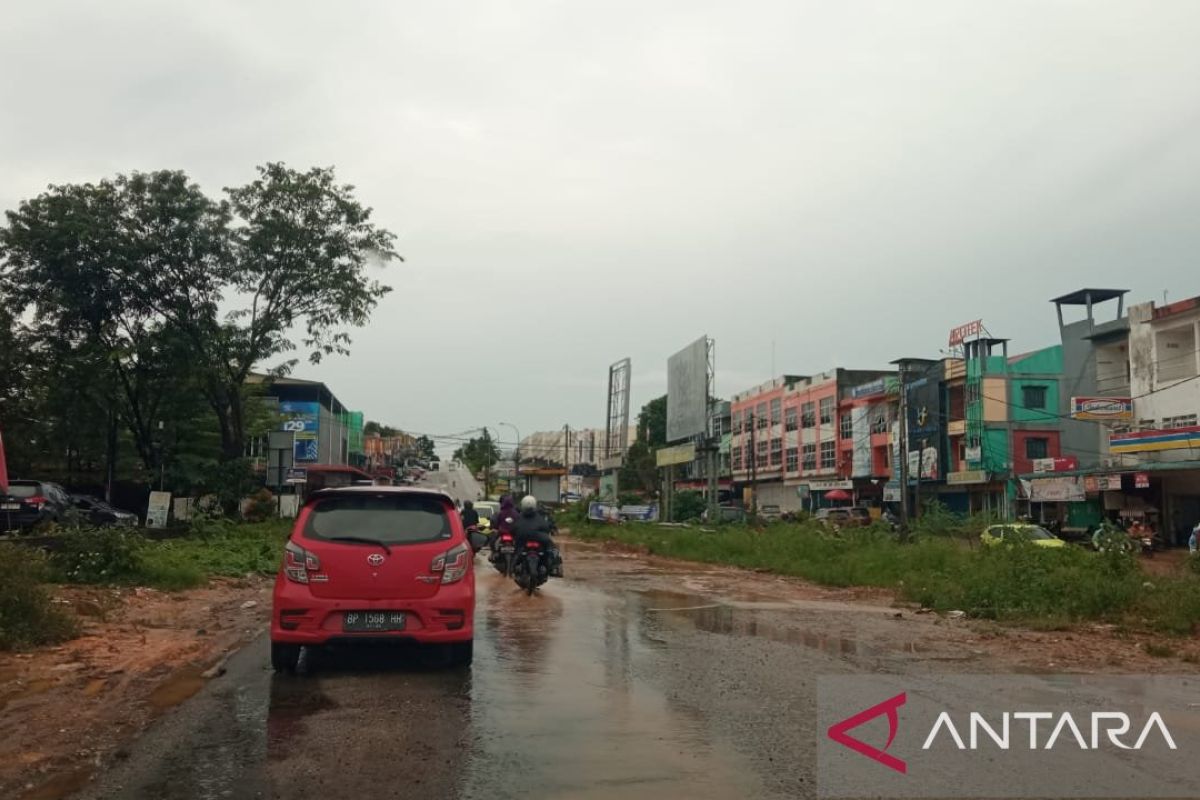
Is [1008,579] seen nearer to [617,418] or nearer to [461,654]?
[461,654]

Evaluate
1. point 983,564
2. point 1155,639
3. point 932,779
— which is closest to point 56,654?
point 932,779

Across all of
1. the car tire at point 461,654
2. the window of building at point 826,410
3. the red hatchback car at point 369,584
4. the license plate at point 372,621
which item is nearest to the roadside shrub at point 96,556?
the red hatchback car at point 369,584

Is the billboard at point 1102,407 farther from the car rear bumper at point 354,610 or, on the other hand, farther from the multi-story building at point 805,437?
the car rear bumper at point 354,610

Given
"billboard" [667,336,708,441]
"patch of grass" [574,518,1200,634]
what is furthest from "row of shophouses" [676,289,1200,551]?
"patch of grass" [574,518,1200,634]

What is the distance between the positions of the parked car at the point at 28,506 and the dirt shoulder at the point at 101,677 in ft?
33.5

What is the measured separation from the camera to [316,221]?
100ft

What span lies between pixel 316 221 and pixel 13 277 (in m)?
9.02

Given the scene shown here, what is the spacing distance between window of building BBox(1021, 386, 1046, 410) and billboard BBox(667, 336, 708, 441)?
55.4 ft

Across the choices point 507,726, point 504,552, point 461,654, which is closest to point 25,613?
point 461,654

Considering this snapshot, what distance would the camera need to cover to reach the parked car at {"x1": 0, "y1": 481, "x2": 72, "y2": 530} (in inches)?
893

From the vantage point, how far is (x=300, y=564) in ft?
27.7

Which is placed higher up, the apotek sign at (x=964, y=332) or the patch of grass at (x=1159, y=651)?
the apotek sign at (x=964, y=332)

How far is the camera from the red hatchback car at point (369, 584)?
27.3ft

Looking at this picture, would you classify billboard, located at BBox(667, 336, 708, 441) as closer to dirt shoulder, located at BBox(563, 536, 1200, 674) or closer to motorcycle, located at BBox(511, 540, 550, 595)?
dirt shoulder, located at BBox(563, 536, 1200, 674)
